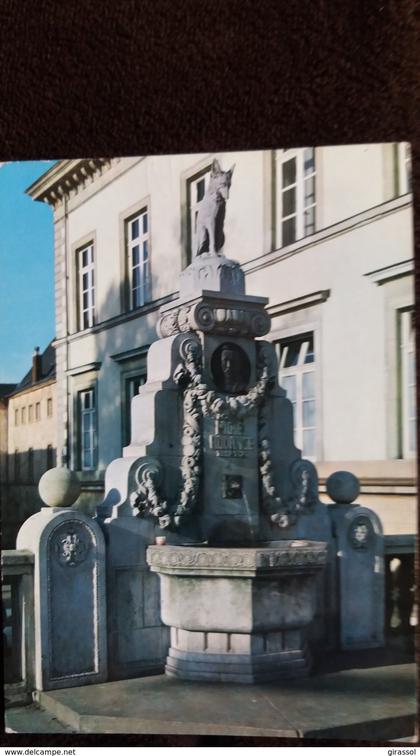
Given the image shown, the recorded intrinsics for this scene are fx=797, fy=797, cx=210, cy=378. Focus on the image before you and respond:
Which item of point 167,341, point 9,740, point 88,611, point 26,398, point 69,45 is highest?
point 69,45

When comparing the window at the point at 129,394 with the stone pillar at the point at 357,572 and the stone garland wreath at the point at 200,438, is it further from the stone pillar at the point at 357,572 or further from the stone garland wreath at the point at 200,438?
the stone pillar at the point at 357,572

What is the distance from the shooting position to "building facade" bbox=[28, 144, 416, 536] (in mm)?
1912

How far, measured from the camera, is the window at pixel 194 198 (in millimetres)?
1943

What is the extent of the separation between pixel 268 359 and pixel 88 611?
78cm

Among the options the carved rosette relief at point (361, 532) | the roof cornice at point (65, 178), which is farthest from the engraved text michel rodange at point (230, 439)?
the roof cornice at point (65, 178)

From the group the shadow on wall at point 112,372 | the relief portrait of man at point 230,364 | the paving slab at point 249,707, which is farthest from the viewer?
the relief portrait of man at point 230,364

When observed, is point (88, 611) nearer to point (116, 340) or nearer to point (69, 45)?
point (116, 340)

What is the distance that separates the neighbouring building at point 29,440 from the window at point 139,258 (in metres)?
0.26

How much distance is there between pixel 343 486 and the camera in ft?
6.61

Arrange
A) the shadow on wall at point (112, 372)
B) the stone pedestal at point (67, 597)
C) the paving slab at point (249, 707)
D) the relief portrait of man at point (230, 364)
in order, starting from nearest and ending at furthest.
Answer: the paving slab at point (249, 707) < the stone pedestal at point (67, 597) < the shadow on wall at point (112, 372) < the relief portrait of man at point (230, 364)

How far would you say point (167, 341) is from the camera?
206 cm

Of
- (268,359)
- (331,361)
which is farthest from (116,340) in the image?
(331,361)

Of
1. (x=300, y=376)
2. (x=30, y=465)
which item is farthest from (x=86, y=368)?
(x=300, y=376)

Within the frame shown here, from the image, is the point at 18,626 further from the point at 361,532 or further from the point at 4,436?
the point at 361,532
